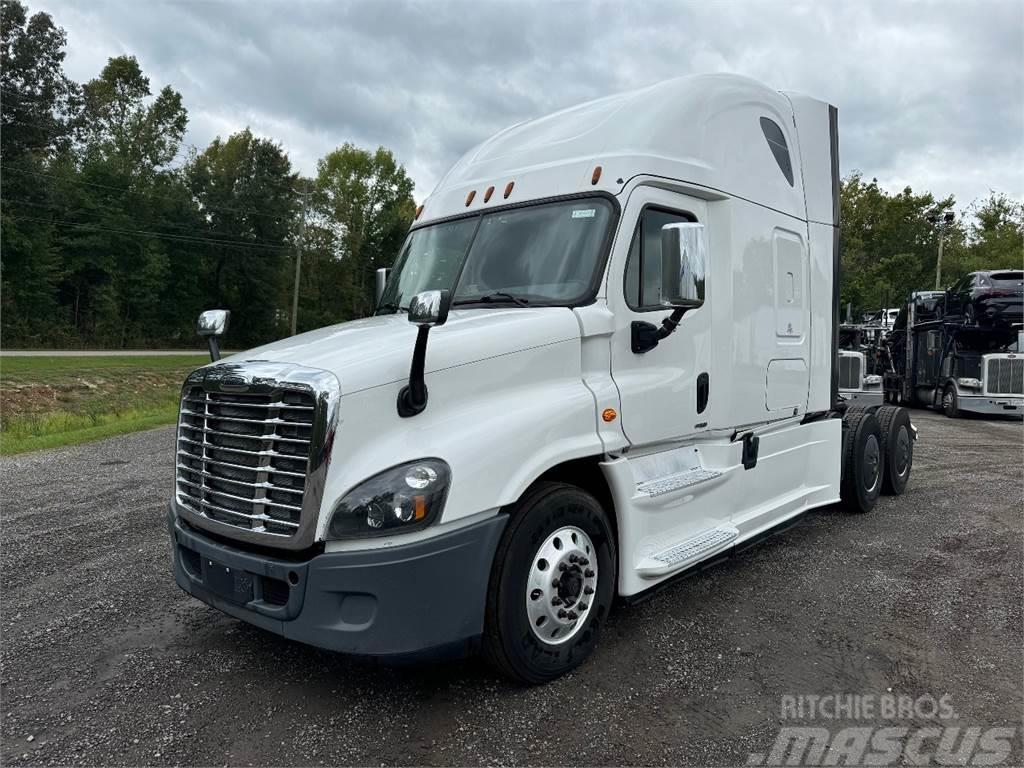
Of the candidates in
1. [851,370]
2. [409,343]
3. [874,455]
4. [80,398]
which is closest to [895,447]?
[874,455]

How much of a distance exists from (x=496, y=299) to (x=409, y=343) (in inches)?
30.7

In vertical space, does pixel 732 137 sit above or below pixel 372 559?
above

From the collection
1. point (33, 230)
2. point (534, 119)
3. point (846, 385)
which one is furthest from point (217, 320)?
point (33, 230)

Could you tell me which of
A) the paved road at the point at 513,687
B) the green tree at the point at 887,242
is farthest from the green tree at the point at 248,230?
the paved road at the point at 513,687

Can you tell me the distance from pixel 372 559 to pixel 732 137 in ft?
12.1

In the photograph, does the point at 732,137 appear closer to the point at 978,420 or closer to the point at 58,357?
the point at 978,420

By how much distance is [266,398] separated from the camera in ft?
10.2

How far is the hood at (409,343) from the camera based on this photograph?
10.2ft

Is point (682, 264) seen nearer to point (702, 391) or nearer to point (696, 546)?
point (702, 391)

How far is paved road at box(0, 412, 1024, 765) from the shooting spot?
2969mm

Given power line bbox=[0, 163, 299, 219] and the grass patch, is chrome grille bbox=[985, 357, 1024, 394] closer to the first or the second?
the grass patch

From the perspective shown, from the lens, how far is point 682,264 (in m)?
3.61

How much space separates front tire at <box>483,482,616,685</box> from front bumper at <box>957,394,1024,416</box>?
642 inches

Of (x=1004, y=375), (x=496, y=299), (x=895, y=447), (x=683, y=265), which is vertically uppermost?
(x=683, y=265)
